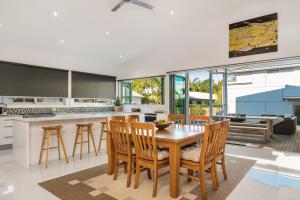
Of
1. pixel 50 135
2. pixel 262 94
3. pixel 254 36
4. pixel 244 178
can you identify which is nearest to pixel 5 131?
pixel 50 135

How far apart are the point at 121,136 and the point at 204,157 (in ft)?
3.87

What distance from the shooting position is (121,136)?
2.87 m

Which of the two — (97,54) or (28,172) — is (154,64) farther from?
(28,172)

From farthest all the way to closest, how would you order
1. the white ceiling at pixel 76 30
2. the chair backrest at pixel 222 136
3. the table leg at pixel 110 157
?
the white ceiling at pixel 76 30, the table leg at pixel 110 157, the chair backrest at pixel 222 136

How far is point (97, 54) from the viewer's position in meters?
6.70

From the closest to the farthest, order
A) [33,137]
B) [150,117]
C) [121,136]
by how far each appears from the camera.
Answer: [121,136]
[33,137]
[150,117]

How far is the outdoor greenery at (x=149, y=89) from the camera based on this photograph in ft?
23.7

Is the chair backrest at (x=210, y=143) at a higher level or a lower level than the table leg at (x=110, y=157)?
higher

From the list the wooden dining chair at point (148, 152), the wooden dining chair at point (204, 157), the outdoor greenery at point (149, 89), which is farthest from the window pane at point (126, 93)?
the wooden dining chair at point (204, 157)

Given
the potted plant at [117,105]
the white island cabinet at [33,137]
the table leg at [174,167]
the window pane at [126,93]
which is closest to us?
the table leg at [174,167]

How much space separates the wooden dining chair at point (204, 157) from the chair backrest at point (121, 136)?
2.56ft

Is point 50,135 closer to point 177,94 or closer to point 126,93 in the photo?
point 177,94

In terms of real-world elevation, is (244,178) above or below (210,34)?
below

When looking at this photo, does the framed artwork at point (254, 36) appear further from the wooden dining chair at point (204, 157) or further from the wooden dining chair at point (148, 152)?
the wooden dining chair at point (148, 152)
